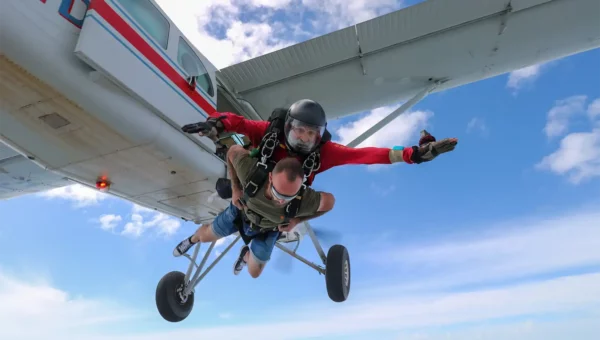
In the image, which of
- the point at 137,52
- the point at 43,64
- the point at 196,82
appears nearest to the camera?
the point at 43,64

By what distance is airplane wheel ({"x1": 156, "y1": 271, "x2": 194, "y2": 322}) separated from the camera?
6.17 metres

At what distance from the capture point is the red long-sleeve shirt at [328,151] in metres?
3.42

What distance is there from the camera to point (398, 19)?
5469 mm

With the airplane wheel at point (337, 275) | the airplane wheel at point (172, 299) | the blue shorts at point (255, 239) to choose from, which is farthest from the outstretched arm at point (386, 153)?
the airplane wheel at point (172, 299)

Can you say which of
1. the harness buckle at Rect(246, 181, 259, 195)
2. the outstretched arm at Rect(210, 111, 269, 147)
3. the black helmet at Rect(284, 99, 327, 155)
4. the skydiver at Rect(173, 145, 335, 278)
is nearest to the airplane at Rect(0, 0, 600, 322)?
the outstretched arm at Rect(210, 111, 269, 147)

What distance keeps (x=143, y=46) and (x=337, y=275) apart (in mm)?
3557

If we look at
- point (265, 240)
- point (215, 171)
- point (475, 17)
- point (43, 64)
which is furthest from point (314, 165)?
point (475, 17)

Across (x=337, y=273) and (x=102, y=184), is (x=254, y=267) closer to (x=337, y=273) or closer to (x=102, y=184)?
(x=337, y=273)

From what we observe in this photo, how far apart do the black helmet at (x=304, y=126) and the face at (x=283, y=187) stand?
327 mm

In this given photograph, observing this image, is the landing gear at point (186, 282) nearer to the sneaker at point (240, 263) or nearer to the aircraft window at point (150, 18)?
the sneaker at point (240, 263)

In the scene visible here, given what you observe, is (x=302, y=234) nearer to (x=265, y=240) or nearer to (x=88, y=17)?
(x=265, y=240)

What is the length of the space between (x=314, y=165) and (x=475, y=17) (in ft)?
11.5

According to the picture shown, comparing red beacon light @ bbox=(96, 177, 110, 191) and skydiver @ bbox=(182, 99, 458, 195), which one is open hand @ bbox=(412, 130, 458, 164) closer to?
skydiver @ bbox=(182, 99, 458, 195)

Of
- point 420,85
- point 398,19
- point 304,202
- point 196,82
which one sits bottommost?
point 304,202
